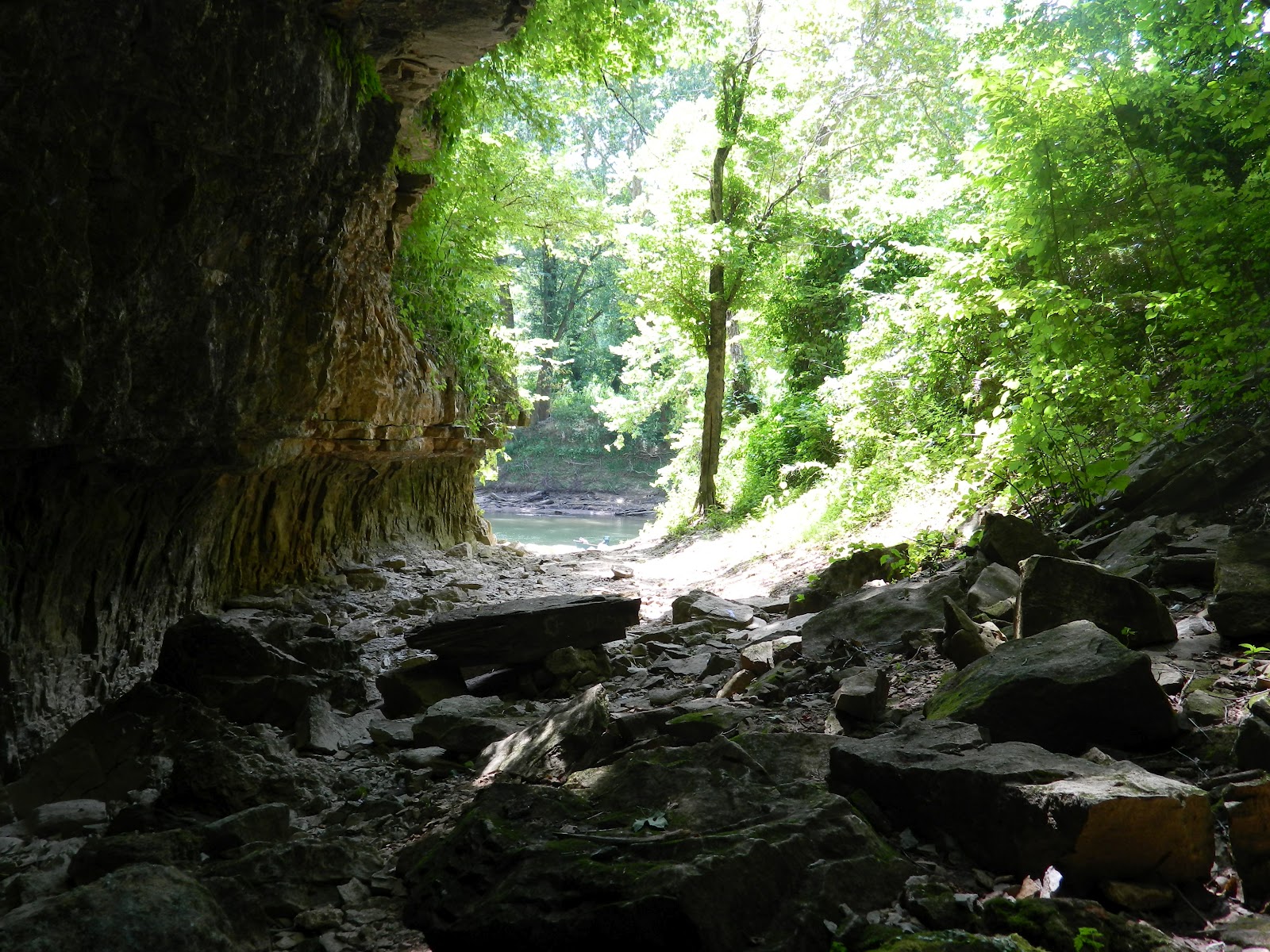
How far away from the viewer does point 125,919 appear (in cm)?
203

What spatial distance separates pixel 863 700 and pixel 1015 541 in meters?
2.24

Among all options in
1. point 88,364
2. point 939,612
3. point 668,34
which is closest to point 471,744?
point 88,364

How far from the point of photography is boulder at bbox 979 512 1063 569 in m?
5.31

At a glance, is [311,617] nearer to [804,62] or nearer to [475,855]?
[475,855]

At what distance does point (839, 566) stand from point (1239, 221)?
3670mm

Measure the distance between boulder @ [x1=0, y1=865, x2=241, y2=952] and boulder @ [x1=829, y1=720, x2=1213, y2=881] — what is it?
1.98 m

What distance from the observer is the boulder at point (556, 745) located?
362 centimetres

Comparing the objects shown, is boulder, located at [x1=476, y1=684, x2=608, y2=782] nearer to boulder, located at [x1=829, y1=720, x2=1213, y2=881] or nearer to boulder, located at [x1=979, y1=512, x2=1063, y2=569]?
boulder, located at [x1=829, y1=720, x2=1213, y2=881]

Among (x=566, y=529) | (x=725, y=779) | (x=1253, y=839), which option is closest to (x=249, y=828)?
(x=725, y=779)

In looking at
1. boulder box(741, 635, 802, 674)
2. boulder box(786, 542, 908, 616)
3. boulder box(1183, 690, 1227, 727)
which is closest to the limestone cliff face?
boulder box(741, 635, 802, 674)

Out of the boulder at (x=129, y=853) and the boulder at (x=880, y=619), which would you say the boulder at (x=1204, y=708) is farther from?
the boulder at (x=129, y=853)

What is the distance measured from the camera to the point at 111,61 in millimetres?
3436

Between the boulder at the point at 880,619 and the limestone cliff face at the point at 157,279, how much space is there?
3.77m

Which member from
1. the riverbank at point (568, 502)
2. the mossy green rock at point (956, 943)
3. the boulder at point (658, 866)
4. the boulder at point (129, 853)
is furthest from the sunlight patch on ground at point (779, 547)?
the riverbank at point (568, 502)
